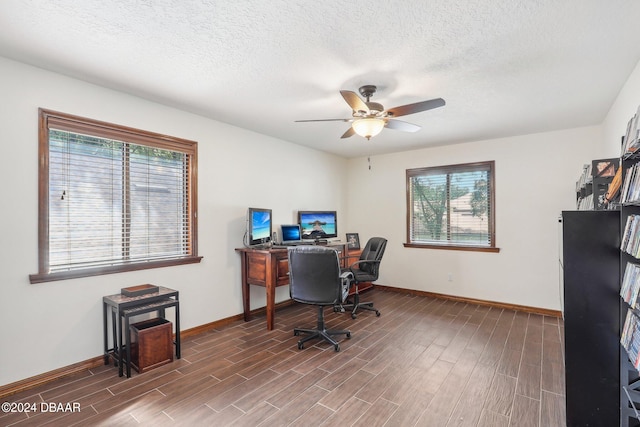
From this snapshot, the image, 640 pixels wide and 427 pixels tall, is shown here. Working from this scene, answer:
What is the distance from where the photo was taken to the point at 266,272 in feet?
11.8

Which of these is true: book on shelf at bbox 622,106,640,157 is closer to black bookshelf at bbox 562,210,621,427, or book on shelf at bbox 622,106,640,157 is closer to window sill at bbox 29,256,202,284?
black bookshelf at bbox 562,210,621,427

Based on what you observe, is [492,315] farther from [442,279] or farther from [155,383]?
[155,383]

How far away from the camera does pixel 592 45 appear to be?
81.6 inches

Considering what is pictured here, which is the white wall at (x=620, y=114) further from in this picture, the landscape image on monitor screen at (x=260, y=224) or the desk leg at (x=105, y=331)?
the desk leg at (x=105, y=331)

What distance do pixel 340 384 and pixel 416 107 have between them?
226cm

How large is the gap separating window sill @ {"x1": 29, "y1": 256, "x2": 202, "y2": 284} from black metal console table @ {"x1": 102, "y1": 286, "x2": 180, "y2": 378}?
235 mm

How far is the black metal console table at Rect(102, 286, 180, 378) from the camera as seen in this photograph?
2533mm

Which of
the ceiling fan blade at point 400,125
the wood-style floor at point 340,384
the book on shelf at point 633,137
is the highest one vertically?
the ceiling fan blade at point 400,125

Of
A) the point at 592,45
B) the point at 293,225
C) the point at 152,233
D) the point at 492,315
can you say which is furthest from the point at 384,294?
the point at 592,45

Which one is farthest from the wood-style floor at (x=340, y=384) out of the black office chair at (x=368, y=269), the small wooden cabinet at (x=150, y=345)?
the black office chair at (x=368, y=269)

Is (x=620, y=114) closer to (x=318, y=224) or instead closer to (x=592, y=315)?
(x=592, y=315)

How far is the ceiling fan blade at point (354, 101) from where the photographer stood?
91.1 inches

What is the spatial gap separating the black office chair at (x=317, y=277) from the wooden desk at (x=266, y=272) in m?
0.44

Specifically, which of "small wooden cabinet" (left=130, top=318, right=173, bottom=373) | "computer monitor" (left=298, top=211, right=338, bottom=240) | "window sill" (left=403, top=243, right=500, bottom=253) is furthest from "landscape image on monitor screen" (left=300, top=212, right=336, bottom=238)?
"small wooden cabinet" (left=130, top=318, right=173, bottom=373)
